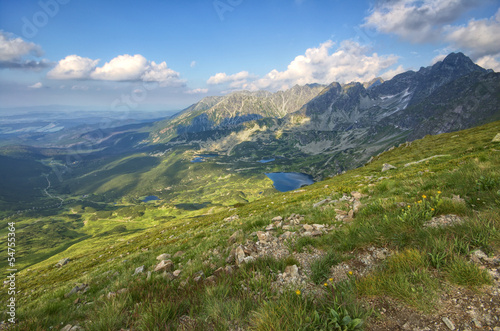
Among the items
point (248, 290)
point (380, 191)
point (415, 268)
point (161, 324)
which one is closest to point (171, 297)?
point (161, 324)

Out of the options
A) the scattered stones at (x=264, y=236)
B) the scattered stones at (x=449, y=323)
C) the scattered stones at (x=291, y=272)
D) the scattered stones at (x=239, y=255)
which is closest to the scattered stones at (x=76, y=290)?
the scattered stones at (x=239, y=255)

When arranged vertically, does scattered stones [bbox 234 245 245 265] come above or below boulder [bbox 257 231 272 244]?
above

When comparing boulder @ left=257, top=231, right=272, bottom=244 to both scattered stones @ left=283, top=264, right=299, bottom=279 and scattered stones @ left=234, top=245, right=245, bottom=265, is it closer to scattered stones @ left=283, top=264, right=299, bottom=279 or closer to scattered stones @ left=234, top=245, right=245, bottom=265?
scattered stones @ left=234, top=245, right=245, bottom=265

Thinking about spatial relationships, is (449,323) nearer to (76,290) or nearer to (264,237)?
(264,237)

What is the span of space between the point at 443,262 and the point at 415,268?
19.5 inches

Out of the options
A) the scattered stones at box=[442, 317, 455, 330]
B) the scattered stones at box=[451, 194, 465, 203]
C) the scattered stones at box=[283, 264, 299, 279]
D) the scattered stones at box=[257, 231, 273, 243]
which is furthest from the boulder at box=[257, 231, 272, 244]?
the scattered stones at box=[451, 194, 465, 203]

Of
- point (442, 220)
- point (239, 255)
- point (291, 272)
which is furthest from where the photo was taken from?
point (239, 255)

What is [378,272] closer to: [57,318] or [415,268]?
[415,268]

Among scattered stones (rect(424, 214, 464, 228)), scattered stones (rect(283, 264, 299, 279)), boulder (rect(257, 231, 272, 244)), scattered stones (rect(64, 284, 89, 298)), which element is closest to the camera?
scattered stones (rect(283, 264, 299, 279))

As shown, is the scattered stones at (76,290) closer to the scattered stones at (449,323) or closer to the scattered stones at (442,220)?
the scattered stones at (449,323)

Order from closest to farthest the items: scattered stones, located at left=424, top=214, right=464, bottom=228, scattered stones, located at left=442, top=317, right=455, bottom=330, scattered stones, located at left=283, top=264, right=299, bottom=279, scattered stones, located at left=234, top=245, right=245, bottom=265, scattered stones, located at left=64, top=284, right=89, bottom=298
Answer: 1. scattered stones, located at left=442, top=317, right=455, bottom=330
2. scattered stones, located at left=283, top=264, right=299, bottom=279
3. scattered stones, located at left=424, top=214, right=464, bottom=228
4. scattered stones, located at left=234, top=245, right=245, bottom=265
5. scattered stones, located at left=64, top=284, right=89, bottom=298

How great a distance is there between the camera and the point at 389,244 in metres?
5.57

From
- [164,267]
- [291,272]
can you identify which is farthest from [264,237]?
[164,267]

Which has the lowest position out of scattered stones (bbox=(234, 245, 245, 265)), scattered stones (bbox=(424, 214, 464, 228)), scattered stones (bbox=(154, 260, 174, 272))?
scattered stones (bbox=(154, 260, 174, 272))
